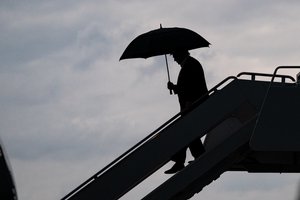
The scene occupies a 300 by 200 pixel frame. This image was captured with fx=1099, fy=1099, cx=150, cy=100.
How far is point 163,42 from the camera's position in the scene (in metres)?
22.2

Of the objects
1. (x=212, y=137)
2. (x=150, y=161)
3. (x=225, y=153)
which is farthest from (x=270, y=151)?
(x=212, y=137)

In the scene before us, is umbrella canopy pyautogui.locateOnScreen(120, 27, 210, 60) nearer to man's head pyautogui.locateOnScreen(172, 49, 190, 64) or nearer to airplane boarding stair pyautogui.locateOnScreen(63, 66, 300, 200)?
man's head pyautogui.locateOnScreen(172, 49, 190, 64)

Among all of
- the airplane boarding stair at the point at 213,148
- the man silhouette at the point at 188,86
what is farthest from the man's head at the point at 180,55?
the airplane boarding stair at the point at 213,148

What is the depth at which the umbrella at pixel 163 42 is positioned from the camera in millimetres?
22234

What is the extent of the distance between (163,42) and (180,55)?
1.59ft

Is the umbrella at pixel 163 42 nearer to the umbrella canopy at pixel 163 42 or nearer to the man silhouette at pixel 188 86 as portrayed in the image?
the umbrella canopy at pixel 163 42

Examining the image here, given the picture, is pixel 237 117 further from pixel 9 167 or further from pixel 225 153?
pixel 9 167

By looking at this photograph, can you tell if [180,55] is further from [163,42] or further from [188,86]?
[188,86]

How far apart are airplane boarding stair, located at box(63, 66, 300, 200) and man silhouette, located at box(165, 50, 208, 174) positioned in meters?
0.38

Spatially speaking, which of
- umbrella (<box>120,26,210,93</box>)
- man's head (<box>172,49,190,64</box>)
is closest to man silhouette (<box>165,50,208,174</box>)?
man's head (<box>172,49,190,64</box>)

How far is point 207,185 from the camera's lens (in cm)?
2266

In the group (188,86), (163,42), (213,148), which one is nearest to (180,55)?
(163,42)

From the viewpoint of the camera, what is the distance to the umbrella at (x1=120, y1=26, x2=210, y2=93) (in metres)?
22.2

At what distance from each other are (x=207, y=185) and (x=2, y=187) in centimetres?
436
